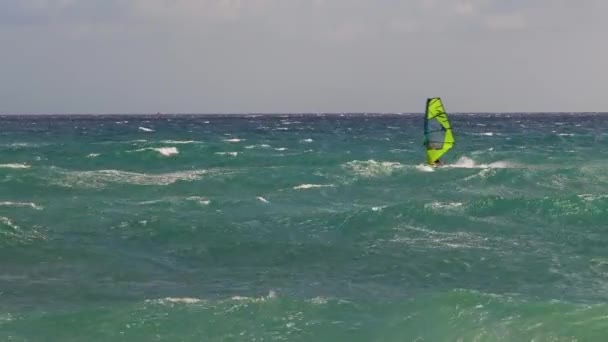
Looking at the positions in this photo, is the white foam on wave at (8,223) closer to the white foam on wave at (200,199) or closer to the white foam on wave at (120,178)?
the white foam on wave at (200,199)

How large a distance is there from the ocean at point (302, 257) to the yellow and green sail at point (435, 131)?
2.48 meters

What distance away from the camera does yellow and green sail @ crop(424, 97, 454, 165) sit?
95.5 ft

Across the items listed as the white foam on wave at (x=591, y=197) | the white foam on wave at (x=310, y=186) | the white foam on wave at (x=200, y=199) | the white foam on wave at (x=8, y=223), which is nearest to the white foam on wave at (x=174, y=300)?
the white foam on wave at (x=8, y=223)

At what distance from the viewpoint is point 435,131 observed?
1171 inches

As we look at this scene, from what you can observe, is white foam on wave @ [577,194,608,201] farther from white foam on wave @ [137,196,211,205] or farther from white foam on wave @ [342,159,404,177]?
white foam on wave @ [342,159,404,177]

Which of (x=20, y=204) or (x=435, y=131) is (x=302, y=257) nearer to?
(x=20, y=204)

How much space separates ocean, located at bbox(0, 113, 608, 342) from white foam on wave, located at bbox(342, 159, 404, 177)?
1.30 feet

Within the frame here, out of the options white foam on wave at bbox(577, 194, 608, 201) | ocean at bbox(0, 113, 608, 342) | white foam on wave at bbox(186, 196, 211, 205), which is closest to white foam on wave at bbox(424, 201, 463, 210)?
ocean at bbox(0, 113, 608, 342)

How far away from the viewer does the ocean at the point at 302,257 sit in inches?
404

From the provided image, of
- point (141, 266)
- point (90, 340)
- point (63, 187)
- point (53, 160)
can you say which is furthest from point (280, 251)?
point (53, 160)

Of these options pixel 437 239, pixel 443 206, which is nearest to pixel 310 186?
pixel 443 206

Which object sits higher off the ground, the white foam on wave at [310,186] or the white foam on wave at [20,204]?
the white foam on wave at [310,186]

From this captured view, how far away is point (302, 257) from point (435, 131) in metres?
16.3

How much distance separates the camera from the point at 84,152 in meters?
38.7
